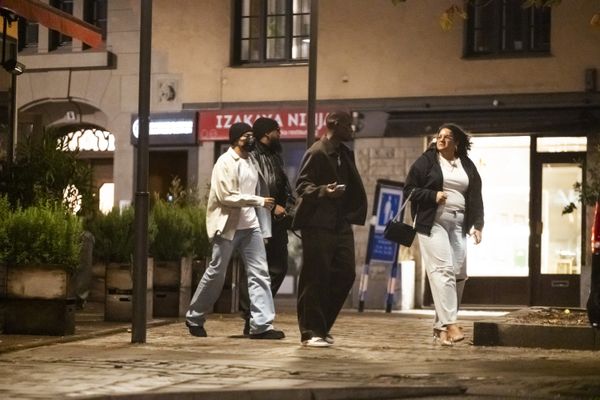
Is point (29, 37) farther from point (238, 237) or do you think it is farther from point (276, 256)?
point (238, 237)

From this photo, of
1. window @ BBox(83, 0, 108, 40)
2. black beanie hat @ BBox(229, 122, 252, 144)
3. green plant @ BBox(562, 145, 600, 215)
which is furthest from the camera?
window @ BBox(83, 0, 108, 40)

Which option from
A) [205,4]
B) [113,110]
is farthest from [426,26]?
[113,110]

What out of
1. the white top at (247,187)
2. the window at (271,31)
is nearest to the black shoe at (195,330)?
the white top at (247,187)

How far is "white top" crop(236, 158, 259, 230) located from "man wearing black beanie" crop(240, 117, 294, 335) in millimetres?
477

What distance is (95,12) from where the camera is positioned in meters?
25.2

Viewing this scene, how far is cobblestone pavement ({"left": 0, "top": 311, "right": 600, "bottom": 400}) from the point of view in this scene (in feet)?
29.9

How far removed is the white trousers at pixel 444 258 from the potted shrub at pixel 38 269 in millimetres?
3144

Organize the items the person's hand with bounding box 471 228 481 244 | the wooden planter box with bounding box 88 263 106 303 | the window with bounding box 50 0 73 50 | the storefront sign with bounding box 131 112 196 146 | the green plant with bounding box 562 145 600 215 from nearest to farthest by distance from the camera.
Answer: the person's hand with bounding box 471 228 481 244 → the wooden planter box with bounding box 88 263 106 303 → the green plant with bounding box 562 145 600 215 → the storefront sign with bounding box 131 112 196 146 → the window with bounding box 50 0 73 50

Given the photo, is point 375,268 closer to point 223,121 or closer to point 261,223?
point 223,121

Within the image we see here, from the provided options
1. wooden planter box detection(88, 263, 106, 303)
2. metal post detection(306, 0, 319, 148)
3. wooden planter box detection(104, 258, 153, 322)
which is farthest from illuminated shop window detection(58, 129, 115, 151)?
wooden planter box detection(104, 258, 153, 322)

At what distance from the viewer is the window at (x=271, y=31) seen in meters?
23.6

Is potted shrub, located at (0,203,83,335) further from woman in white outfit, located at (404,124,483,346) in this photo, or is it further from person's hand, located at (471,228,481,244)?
person's hand, located at (471,228,481,244)

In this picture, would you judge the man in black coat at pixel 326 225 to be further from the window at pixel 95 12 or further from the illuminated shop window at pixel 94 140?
the window at pixel 95 12

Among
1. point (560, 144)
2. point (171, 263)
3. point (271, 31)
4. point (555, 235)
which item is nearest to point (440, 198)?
point (171, 263)
